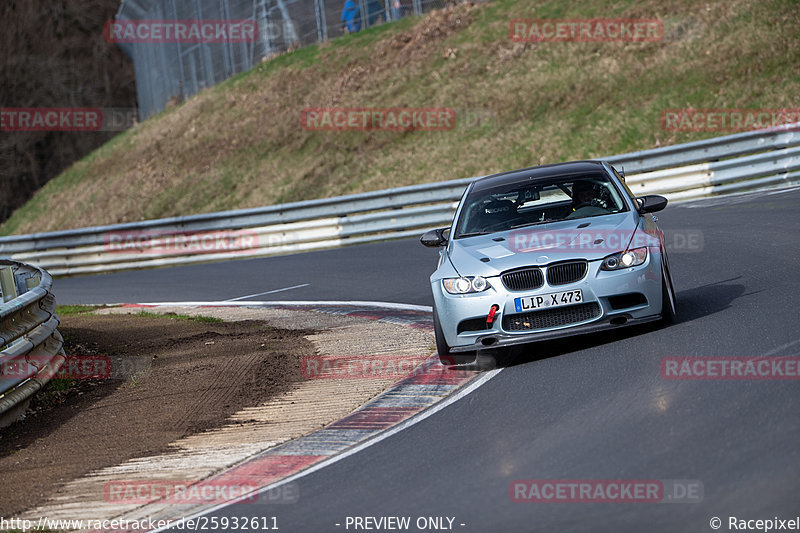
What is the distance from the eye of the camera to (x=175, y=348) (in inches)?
438

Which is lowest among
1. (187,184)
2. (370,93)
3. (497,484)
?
(187,184)

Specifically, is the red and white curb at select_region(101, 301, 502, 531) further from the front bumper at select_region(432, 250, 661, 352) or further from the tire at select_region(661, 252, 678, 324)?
the tire at select_region(661, 252, 678, 324)

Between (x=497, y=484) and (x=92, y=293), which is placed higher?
(x=497, y=484)

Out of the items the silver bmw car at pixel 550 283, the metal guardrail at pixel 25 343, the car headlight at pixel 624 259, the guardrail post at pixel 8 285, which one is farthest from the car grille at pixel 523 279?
the guardrail post at pixel 8 285

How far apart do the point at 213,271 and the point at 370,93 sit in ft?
48.2

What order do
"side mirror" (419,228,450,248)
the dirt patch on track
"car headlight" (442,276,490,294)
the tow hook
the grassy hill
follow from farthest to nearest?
1. the grassy hill
2. "side mirror" (419,228,450,248)
3. "car headlight" (442,276,490,294)
4. the tow hook
5. the dirt patch on track

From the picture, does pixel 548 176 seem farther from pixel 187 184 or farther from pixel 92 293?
A: pixel 187 184

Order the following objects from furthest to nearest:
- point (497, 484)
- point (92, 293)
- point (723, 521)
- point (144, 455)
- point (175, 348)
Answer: point (92, 293), point (175, 348), point (144, 455), point (497, 484), point (723, 521)

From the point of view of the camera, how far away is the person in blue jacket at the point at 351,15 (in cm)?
3738

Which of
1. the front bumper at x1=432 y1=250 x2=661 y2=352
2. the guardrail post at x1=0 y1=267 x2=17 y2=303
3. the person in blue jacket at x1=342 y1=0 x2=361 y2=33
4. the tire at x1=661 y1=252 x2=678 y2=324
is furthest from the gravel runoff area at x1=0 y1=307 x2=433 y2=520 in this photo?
the person in blue jacket at x1=342 y1=0 x2=361 y2=33

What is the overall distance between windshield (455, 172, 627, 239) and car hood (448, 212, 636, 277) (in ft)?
0.95

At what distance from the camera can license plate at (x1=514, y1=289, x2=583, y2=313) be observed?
7836 mm

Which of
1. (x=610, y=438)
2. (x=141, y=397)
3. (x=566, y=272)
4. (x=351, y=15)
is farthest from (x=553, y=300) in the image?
(x=351, y=15)

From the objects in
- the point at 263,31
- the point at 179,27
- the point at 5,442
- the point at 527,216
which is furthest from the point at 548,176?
the point at 179,27
